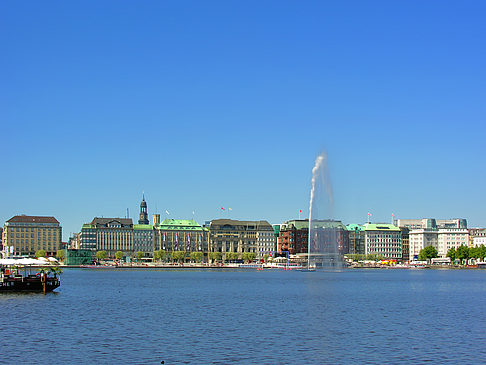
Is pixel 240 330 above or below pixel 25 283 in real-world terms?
below

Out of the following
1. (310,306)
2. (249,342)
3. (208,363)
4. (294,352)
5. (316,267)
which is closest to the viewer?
(208,363)

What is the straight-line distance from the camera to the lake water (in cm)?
4056

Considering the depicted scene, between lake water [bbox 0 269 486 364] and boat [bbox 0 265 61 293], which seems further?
boat [bbox 0 265 61 293]

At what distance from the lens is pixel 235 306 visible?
232ft

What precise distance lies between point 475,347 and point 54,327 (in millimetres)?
29592

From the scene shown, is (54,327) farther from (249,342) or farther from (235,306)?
(235,306)

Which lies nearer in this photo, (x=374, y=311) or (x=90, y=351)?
(x=90, y=351)

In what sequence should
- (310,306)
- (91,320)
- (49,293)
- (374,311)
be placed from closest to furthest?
(91,320)
(374,311)
(310,306)
(49,293)

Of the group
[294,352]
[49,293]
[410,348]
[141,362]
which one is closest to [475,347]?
[410,348]

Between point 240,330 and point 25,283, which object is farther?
point 25,283

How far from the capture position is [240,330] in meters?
51.0

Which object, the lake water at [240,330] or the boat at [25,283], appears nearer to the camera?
the lake water at [240,330]

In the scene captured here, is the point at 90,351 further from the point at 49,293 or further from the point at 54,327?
the point at 49,293

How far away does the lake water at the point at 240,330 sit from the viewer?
133 ft
